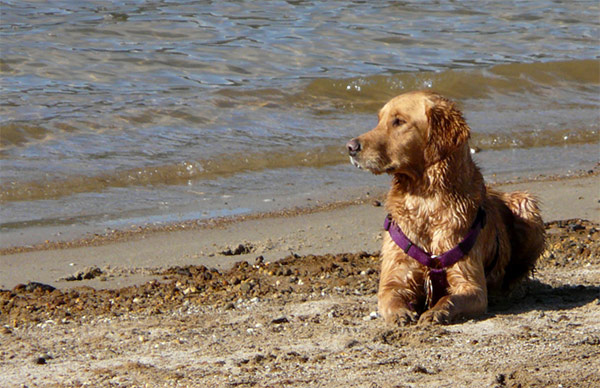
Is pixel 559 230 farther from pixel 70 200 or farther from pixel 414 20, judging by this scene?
pixel 414 20

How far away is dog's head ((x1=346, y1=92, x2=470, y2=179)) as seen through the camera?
17.7 ft

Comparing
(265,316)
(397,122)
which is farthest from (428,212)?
(265,316)

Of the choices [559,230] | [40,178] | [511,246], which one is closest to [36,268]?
[40,178]

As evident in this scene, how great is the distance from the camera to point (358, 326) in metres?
5.36

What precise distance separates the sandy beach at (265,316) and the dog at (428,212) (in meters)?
0.19

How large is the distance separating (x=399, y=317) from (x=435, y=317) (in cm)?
18

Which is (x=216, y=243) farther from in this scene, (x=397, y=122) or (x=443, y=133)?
(x=443, y=133)

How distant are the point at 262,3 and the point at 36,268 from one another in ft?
42.2

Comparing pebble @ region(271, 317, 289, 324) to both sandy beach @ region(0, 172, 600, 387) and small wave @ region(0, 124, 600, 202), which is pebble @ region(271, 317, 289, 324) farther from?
small wave @ region(0, 124, 600, 202)

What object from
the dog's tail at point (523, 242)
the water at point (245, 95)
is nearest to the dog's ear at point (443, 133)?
the dog's tail at point (523, 242)

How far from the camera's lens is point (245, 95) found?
42.4 feet

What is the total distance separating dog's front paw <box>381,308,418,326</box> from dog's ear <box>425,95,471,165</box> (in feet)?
2.65

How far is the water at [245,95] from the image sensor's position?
9500mm

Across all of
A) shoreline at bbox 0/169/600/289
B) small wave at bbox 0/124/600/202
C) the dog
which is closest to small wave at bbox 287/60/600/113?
small wave at bbox 0/124/600/202
